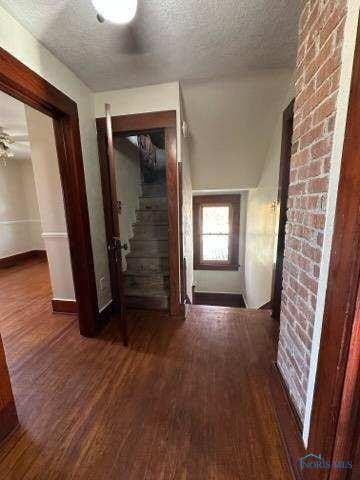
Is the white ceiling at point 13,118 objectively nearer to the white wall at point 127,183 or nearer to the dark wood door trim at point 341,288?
the white wall at point 127,183

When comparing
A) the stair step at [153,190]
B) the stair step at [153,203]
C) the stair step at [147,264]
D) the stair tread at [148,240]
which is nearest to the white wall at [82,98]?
the stair step at [147,264]

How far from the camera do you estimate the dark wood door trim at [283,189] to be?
1.97 meters

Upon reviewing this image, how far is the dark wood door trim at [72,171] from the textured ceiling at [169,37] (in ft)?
1.00

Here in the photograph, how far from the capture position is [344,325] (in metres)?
0.70

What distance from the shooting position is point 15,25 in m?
1.28

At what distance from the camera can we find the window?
4.98 metres

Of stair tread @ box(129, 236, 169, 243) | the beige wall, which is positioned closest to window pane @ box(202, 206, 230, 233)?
the beige wall

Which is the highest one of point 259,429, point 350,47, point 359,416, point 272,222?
point 350,47

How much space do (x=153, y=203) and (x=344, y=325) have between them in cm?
321

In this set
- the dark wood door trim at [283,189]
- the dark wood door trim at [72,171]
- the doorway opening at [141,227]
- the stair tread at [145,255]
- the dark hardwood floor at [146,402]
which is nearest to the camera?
the dark hardwood floor at [146,402]

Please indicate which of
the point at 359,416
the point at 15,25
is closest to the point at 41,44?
the point at 15,25

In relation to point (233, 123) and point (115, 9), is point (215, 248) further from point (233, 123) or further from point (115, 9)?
point (115, 9)

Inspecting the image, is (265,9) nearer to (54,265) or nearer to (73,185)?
(73,185)

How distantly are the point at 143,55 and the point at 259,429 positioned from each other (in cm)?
266
